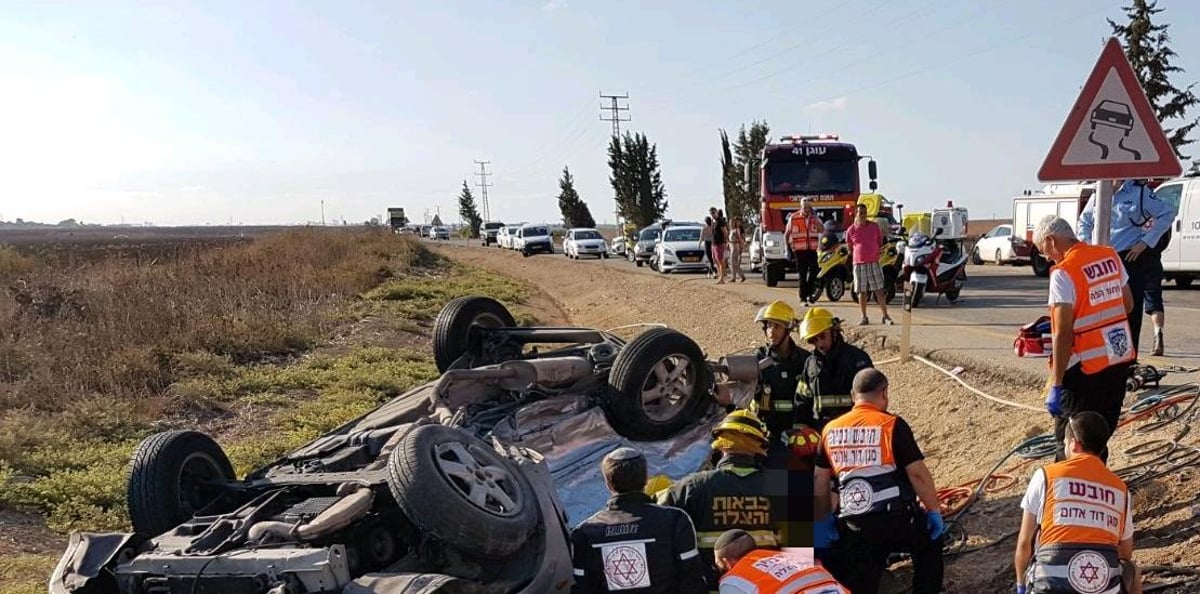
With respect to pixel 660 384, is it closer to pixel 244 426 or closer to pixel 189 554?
pixel 189 554

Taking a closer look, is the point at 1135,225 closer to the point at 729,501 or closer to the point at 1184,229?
the point at 729,501

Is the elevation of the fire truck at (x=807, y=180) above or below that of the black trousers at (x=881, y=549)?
above

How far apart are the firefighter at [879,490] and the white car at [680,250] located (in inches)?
853

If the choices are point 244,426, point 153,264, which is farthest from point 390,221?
point 244,426

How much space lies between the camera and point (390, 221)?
76.6 m

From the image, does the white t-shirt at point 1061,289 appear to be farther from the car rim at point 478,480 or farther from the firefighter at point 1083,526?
the car rim at point 478,480

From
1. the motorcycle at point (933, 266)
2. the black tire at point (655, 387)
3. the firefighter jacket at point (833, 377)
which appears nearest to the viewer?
the firefighter jacket at point (833, 377)

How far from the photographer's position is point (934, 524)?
155 inches

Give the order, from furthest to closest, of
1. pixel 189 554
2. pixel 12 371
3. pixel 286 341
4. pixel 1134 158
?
pixel 286 341 → pixel 12 371 → pixel 1134 158 → pixel 189 554

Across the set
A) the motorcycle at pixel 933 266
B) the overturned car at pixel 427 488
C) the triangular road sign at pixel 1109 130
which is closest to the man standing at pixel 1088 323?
the triangular road sign at pixel 1109 130

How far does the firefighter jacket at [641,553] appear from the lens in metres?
3.35

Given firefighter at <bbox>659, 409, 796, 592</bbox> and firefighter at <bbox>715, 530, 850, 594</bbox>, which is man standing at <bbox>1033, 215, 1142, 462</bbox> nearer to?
firefighter at <bbox>659, 409, 796, 592</bbox>

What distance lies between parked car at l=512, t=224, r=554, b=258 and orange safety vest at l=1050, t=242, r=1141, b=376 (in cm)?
3981

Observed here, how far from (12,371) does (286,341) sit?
3870mm
